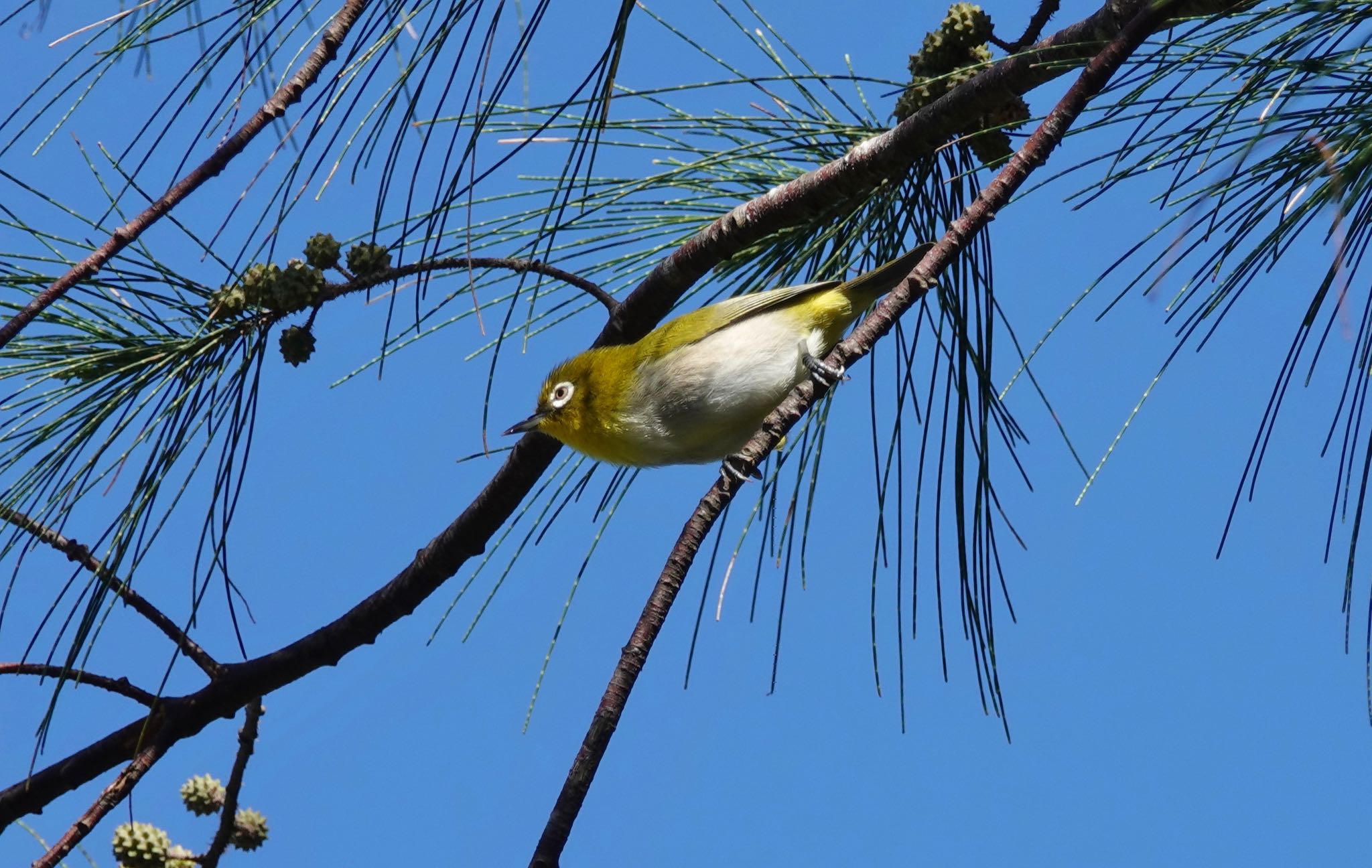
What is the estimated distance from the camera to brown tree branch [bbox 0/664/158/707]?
1991 mm

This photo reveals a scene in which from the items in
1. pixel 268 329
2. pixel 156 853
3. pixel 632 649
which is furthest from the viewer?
pixel 156 853

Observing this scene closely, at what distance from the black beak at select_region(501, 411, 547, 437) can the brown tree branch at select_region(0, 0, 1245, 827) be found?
10 centimetres

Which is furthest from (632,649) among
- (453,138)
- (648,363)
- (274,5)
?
(648,363)

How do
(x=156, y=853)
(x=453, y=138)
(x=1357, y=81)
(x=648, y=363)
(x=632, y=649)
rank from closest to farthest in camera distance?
(x=632, y=649) < (x=453, y=138) < (x=1357, y=81) < (x=156, y=853) < (x=648, y=363)

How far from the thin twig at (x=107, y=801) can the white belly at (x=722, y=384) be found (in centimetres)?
108

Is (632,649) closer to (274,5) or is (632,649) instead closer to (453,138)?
(453,138)

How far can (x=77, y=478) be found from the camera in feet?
6.36

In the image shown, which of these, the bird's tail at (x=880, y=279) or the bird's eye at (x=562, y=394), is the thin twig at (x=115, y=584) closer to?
the bird's eye at (x=562, y=394)

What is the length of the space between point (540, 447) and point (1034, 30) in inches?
47.1

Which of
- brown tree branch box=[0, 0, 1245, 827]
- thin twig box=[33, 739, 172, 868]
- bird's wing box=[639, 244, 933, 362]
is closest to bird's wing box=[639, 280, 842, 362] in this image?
bird's wing box=[639, 244, 933, 362]

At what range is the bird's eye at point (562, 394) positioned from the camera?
273cm

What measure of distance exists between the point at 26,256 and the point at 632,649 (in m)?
1.43

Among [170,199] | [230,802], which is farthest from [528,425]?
[170,199]

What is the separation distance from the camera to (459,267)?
2.16 meters
